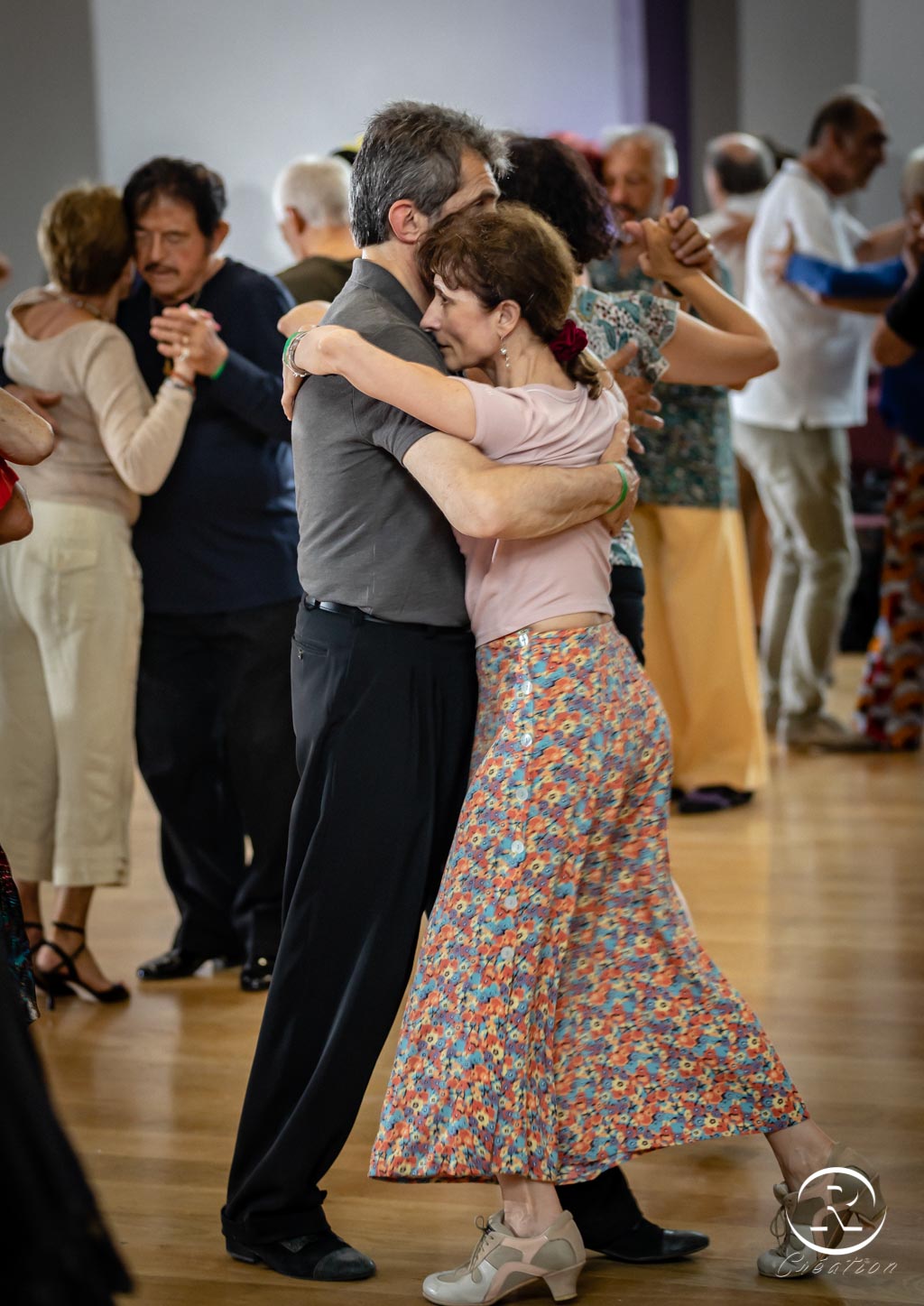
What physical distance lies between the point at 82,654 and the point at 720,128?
23.5 ft

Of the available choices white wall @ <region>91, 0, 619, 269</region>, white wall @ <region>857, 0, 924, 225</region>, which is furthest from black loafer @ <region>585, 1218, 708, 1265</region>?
white wall @ <region>857, 0, 924, 225</region>

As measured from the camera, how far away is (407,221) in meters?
2.11

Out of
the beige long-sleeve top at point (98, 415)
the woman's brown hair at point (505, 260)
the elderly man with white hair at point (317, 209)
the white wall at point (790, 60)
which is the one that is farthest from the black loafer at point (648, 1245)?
the white wall at point (790, 60)

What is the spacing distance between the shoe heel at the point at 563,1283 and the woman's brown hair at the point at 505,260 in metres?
1.15

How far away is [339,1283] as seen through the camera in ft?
7.13

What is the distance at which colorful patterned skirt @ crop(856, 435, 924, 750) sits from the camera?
217 inches

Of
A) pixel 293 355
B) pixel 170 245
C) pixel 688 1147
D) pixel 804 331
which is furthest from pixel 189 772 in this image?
pixel 804 331

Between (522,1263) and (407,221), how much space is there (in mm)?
1298

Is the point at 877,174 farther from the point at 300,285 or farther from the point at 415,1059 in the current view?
the point at 415,1059

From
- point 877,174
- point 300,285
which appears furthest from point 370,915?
point 877,174

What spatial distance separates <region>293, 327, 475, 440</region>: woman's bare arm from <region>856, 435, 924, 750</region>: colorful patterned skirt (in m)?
3.76

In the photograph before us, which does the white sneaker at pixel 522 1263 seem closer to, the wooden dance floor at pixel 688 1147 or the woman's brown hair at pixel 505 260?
the wooden dance floor at pixel 688 1147

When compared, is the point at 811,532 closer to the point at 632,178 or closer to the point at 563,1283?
the point at 632,178

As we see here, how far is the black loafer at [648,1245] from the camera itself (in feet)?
7.25
